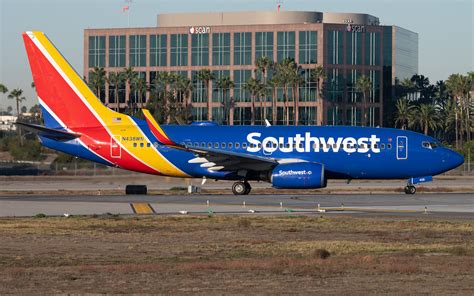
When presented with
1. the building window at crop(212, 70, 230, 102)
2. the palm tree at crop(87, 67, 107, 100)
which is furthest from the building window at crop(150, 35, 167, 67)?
the building window at crop(212, 70, 230, 102)

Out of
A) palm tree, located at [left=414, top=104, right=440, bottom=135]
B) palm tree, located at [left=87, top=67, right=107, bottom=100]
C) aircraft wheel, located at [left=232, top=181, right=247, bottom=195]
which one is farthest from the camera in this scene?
palm tree, located at [left=414, top=104, right=440, bottom=135]

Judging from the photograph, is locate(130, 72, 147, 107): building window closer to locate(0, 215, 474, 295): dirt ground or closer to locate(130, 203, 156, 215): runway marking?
locate(130, 203, 156, 215): runway marking

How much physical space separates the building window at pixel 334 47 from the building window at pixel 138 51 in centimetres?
2610

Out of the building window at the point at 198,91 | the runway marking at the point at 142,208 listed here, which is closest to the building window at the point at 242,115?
the building window at the point at 198,91

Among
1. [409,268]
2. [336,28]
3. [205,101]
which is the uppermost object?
[336,28]

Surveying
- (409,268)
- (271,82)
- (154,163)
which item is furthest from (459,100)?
(409,268)

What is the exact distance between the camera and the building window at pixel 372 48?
132750 mm

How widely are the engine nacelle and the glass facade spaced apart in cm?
7914

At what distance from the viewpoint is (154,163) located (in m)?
54.1

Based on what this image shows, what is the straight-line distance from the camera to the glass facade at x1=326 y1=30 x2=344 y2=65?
12888 centimetres

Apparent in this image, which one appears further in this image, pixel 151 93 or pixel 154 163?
pixel 151 93

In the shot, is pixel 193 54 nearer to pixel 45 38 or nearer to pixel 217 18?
pixel 217 18

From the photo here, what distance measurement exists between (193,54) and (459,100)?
36.8 meters

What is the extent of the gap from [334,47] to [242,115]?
49.8 feet
